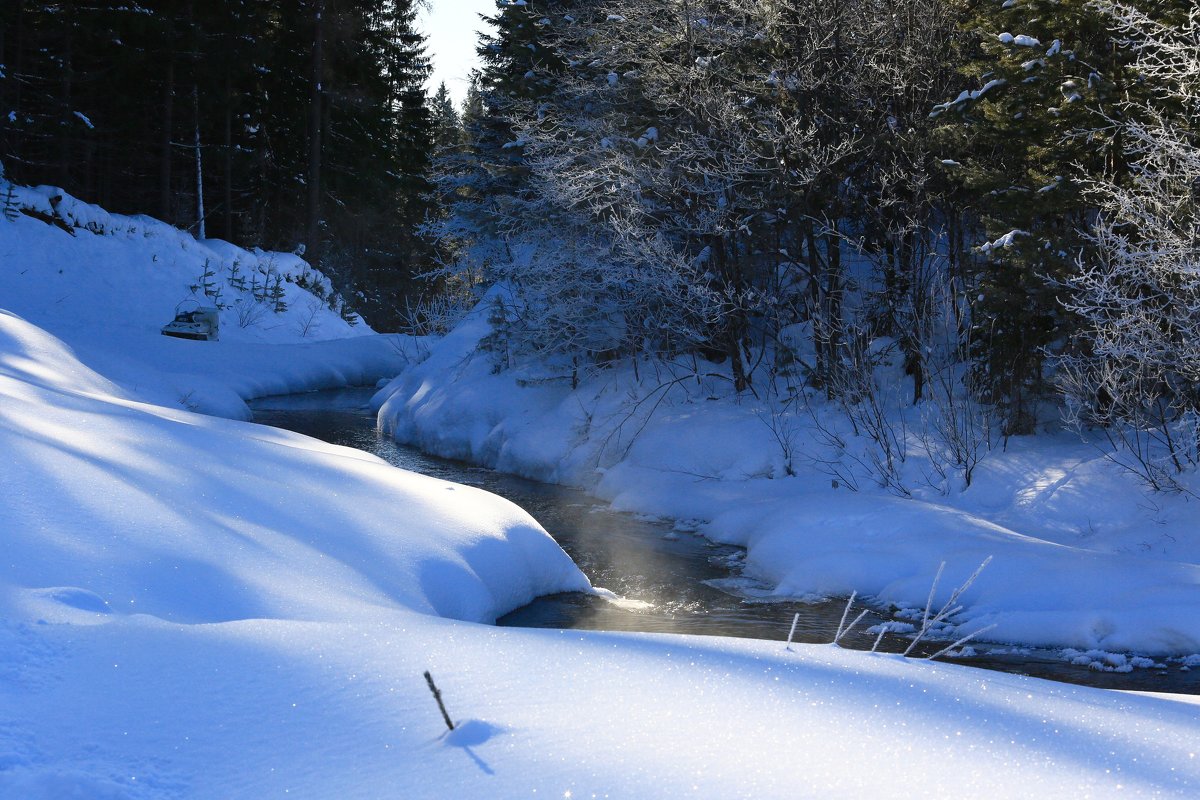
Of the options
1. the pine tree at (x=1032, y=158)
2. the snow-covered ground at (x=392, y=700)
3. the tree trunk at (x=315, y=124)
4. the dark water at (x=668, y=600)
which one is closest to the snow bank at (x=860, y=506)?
the dark water at (x=668, y=600)

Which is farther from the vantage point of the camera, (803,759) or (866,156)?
(866,156)

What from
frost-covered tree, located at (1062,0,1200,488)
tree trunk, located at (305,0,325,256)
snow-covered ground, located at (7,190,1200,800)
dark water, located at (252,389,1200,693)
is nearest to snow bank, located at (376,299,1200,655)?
dark water, located at (252,389,1200,693)

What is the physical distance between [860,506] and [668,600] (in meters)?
2.88

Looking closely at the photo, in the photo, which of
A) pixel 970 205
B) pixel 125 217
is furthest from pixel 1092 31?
pixel 125 217

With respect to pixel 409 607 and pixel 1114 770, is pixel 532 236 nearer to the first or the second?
pixel 409 607

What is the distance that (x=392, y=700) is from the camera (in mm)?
3223

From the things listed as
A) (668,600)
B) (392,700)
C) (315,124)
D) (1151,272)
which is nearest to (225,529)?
(392,700)

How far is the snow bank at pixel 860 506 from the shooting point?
8.27m

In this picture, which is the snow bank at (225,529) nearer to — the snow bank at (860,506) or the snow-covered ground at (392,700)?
the snow-covered ground at (392,700)

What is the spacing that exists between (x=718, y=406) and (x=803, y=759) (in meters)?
12.3

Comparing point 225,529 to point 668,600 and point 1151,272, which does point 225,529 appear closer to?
point 668,600

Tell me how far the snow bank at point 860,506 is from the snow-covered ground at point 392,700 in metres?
4.01

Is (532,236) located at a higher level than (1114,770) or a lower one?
higher

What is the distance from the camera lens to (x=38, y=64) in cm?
2706
